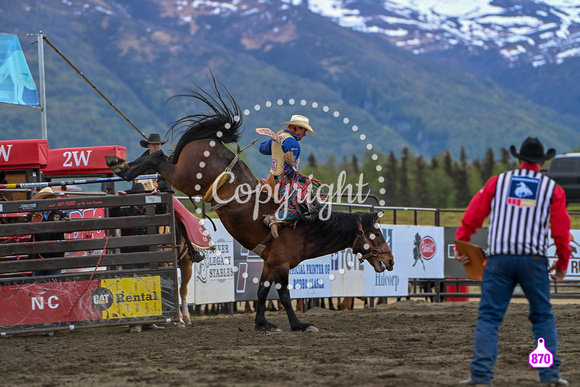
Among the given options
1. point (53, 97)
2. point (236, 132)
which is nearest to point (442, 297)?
point (236, 132)

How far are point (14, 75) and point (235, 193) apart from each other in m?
4.99

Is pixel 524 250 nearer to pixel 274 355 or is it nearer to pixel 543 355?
pixel 543 355

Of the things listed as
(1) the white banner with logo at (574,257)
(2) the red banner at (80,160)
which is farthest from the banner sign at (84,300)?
(1) the white banner with logo at (574,257)

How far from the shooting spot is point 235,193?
9.19 m

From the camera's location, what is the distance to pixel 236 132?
9.60m

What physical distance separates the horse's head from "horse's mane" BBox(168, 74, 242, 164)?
6.85ft

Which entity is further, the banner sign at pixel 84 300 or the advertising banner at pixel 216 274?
the advertising banner at pixel 216 274

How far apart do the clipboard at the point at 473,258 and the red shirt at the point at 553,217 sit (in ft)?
0.22

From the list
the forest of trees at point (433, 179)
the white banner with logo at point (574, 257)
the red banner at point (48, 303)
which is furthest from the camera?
the forest of trees at point (433, 179)

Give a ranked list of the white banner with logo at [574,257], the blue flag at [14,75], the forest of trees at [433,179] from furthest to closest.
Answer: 1. the forest of trees at [433,179]
2. the white banner with logo at [574,257]
3. the blue flag at [14,75]

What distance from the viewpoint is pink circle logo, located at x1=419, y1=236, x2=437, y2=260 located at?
15.4 metres

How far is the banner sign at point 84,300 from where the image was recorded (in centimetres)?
875

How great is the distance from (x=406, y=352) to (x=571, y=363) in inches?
59.7

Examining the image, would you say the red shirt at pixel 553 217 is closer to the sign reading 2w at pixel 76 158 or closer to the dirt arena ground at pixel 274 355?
the dirt arena ground at pixel 274 355
